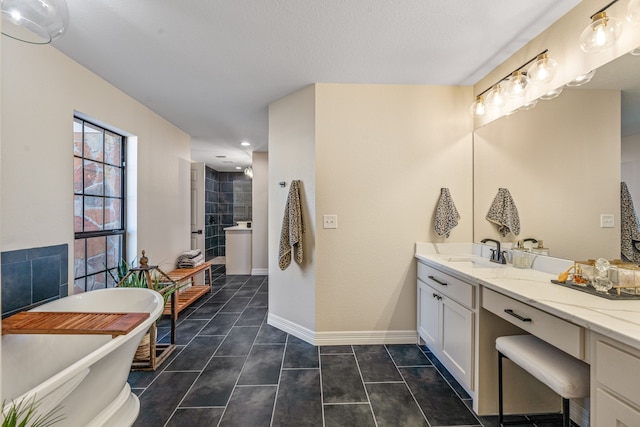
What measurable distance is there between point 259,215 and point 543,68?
4.24 meters

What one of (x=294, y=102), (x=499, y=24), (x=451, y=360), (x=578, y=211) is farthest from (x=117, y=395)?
(x=499, y=24)

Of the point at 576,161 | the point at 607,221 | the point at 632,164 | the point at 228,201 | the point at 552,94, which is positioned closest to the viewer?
the point at 632,164

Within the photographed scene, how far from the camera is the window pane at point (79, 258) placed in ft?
7.65

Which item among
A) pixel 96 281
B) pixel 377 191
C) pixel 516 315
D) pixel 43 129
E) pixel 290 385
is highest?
pixel 43 129

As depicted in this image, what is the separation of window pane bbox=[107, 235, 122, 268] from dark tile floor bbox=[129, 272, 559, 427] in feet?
2.94

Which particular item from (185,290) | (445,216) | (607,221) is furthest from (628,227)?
(185,290)

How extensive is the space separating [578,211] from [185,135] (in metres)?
4.35

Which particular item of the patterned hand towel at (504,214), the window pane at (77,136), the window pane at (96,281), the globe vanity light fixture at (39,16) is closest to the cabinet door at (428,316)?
the patterned hand towel at (504,214)

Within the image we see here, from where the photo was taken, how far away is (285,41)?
194 cm

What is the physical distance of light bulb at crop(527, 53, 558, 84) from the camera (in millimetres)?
1777

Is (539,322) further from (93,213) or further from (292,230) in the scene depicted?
(93,213)

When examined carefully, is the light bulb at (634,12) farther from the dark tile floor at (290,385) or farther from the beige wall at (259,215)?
the beige wall at (259,215)

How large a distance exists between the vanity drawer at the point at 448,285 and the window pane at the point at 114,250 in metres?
2.94

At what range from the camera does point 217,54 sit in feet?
6.84
